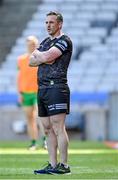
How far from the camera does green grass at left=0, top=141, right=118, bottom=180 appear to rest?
8570mm

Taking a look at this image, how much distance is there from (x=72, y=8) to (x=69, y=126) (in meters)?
9.09

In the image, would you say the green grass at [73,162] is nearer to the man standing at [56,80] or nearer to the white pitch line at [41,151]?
the white pitch line at [41,151]

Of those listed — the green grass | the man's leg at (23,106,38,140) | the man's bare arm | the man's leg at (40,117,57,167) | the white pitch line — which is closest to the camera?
the green grass

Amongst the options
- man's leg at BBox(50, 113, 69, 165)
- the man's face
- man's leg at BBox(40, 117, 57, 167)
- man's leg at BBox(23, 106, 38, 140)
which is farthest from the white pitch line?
the man's face

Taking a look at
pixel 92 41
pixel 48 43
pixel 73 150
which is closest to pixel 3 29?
pixel 92 41

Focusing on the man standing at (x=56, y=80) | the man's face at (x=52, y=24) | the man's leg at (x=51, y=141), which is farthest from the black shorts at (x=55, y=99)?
the man's face at (x=52, y=24)

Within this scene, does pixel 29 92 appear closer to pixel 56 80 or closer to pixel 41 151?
pixel 41 151

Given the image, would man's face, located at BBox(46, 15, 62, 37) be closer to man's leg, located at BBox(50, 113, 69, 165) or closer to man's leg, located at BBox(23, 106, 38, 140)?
man's leg, located at BBox(50, 113, 69, 165)

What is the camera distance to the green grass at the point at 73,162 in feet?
28.1

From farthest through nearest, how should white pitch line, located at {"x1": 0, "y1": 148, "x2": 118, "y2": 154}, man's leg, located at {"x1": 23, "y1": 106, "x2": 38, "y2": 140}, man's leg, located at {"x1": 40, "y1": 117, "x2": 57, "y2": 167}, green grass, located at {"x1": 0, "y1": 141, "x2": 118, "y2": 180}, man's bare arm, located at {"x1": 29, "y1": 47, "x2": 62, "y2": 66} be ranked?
man's leg, located at {"x1": 23, "y1": 106, "x2": 38, "y2": 140} < white pitch line, located at {"x1": 0, "y1": 148, "x2": 118, "y2": 154} < man's leg, located at {"x1": 40, "y1": 117, "x2": 57, "y2": 167} < man's bare arm, located at {"x1": 29, "y1": 47, "x2": 62, "y2": 66} < green grass, located at {"x1": 0, "y1": 141, "x2": 118, "y2": 180}

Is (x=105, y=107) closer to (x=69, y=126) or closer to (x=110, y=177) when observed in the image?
(x=69, y=126)

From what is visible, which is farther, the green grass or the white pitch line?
the white pitch line

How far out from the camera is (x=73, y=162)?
36.0 feet

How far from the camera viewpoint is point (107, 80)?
22.6 metres
